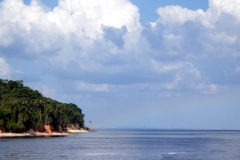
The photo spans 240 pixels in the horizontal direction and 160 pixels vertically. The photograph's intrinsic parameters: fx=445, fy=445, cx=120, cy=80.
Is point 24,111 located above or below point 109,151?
above

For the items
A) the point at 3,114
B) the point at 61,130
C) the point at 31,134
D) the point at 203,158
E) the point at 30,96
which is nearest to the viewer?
the point at 203,158

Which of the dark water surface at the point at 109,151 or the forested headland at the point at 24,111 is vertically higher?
the forested headland at the point at 24,111

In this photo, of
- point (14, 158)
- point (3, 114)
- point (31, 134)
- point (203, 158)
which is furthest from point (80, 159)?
point (31, 134)

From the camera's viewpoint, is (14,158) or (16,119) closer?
(14,158)

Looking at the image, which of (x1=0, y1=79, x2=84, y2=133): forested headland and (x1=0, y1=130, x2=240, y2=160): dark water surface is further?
(x1=0, y1=79, x2=84, y2=133): forested headland

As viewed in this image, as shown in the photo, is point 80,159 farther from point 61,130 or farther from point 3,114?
point 61,130

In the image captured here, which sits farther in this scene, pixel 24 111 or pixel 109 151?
pixel 24 111

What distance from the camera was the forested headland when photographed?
6203 inches

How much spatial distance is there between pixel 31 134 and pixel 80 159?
9934 centimetres

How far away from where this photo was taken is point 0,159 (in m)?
68.8

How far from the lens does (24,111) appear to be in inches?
6412

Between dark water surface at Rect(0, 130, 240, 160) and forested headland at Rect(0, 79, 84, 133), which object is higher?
forested headland at Rect(0, 79, 84, 133)

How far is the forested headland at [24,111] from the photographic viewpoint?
15756 centimetres

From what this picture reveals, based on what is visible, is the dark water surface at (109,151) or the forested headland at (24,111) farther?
the forested headland at (24,111)
